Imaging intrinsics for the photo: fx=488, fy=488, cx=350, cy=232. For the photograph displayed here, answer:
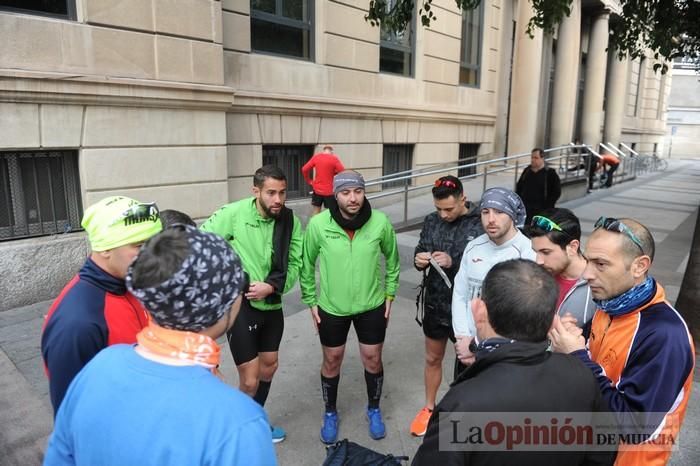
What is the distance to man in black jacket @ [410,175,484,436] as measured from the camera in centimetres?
324

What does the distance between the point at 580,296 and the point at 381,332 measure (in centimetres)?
141

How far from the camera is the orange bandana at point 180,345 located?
48.7 inches

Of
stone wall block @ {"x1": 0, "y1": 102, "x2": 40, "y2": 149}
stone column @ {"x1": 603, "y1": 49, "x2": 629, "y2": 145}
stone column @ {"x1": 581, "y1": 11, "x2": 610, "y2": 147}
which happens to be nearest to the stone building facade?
stone wall block @ {"x1": 0, "y1": 102, "x2": 40, "y2": 149}

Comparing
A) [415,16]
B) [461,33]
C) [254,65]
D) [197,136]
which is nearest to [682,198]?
[461,33]

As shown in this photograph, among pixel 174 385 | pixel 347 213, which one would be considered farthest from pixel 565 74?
pixel 174 385

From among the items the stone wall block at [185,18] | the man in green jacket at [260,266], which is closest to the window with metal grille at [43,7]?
the stone wall block at [185,18]

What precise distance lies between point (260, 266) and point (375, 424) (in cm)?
138

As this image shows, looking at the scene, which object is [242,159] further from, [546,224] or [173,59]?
[546,224]

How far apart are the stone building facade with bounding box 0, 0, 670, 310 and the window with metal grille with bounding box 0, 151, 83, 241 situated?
0.02 metres

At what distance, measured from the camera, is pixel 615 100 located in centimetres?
2452

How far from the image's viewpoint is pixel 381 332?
3.40 meters

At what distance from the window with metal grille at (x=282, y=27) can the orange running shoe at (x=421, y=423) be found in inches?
289

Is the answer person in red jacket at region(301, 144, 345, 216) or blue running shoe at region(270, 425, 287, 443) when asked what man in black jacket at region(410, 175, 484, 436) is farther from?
person in red jacket at region(301, 144, 345, 216)

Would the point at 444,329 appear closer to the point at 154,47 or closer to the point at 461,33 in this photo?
the point at 154,47
